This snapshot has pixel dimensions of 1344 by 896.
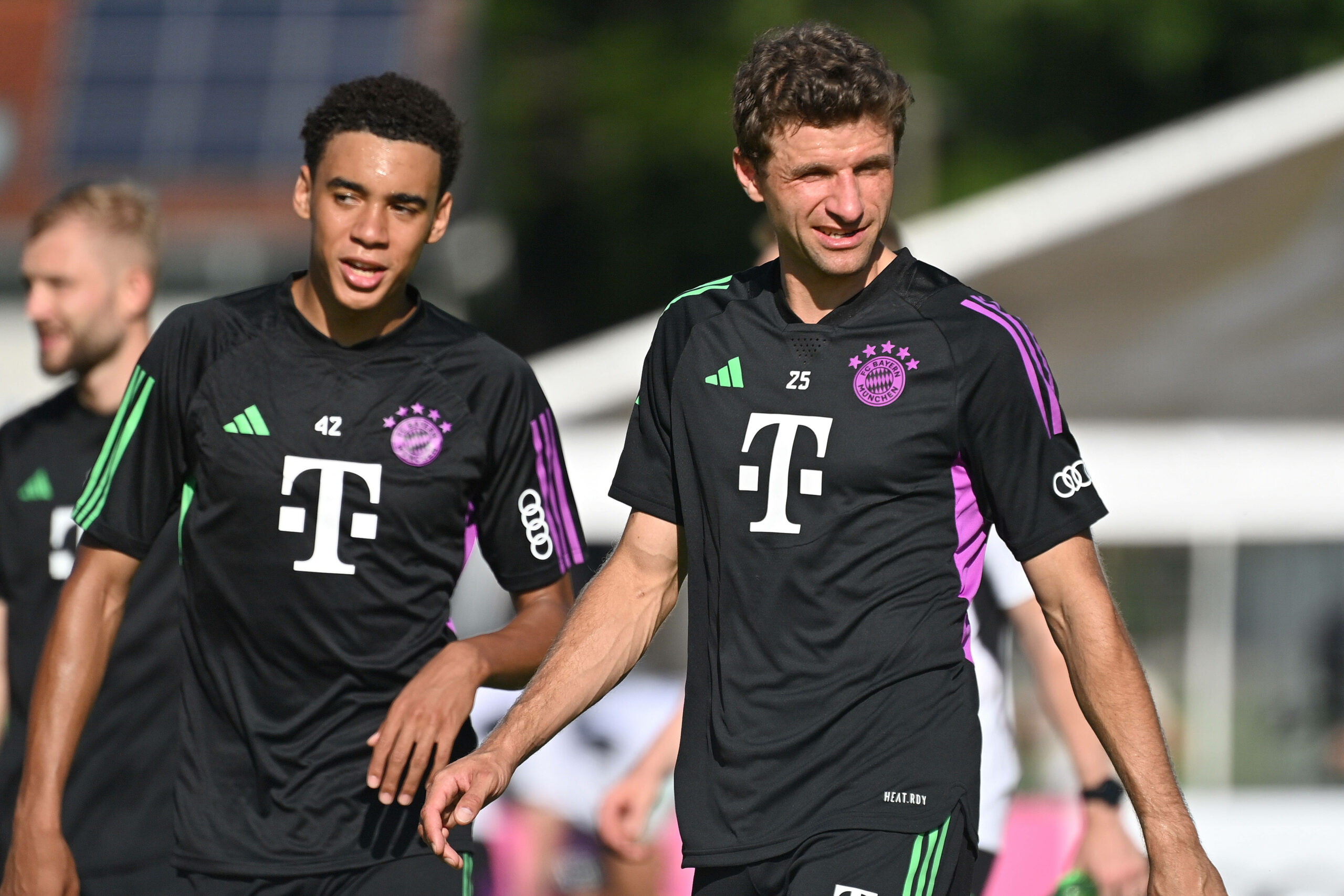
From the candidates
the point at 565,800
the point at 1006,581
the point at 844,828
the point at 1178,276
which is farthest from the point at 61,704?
the point at 1178,276

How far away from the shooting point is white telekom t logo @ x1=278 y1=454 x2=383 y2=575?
3889 mm

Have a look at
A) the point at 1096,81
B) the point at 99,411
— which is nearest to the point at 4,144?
the point at 1096,81

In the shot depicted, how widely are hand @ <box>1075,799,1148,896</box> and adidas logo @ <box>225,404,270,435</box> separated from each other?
2602 mm

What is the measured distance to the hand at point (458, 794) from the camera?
3172 mm

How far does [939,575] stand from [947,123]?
19829 millimetres

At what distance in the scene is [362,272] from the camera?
398cm

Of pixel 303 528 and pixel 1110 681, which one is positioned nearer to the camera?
pixel 1110 681

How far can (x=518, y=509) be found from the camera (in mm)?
4094

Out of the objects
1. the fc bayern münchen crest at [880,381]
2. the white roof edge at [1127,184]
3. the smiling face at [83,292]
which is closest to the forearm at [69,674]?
the smiling face at [83,292]

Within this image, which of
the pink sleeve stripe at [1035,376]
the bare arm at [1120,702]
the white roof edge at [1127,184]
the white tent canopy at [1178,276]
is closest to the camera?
the bare arm at [1120,702]

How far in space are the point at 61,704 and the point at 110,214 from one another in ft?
6.33

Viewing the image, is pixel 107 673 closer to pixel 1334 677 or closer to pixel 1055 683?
pixel 1055 683

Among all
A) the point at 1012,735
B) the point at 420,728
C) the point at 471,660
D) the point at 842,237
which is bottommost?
the point at 1012,735

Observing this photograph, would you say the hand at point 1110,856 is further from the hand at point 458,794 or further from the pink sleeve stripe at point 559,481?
the hand at point 458,794
